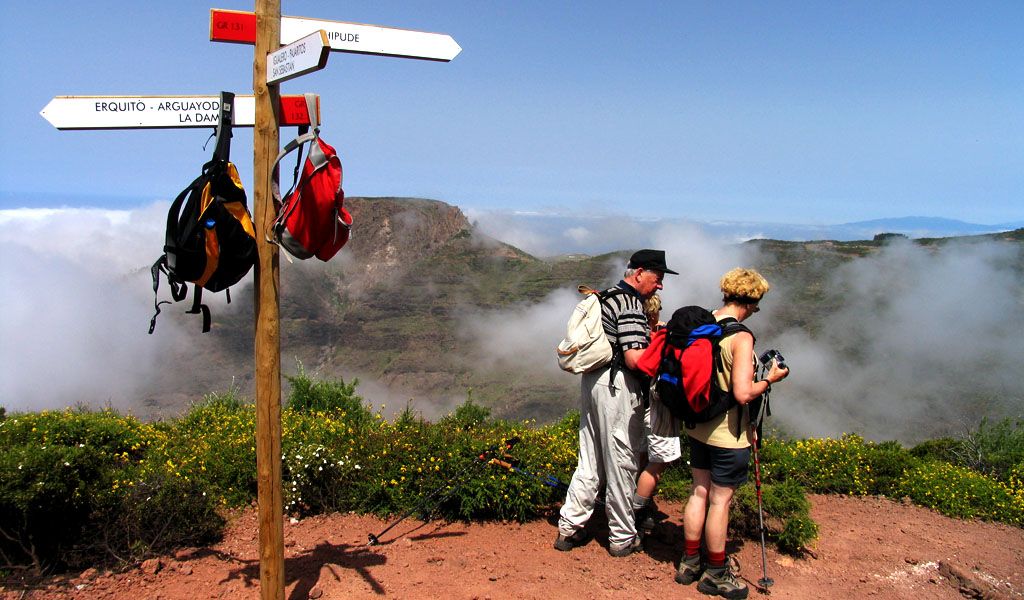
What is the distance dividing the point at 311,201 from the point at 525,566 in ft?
10.4

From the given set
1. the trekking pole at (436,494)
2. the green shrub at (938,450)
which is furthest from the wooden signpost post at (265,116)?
the green shrub at (938,450)

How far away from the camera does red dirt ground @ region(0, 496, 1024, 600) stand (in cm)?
443

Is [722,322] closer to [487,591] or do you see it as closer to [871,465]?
[487,591]

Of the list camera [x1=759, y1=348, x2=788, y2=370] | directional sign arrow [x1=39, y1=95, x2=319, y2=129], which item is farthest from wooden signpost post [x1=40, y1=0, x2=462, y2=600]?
camera [x1=759, y1=348, x2=788, y2=370]

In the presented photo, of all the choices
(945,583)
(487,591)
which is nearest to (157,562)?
(487,591)

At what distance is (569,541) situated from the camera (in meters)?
5.32

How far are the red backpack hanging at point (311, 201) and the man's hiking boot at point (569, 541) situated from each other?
10.3ft

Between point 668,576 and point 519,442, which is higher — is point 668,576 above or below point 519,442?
below

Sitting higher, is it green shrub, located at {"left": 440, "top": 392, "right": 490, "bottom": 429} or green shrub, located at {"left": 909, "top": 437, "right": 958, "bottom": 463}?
green shrub, located at {"left": 440, "top": 392, "right": 490, "bottom": 429}

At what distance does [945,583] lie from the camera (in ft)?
17.3

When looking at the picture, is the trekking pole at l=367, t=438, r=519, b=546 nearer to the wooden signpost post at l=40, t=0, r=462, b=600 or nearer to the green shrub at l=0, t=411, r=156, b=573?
the wooden signpost post at l=40, t=0, r=462, b=600

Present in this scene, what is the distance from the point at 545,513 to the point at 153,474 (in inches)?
127

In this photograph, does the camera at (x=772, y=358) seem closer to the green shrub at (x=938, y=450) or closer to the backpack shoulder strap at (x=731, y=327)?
the backpack shoulder strap at (x=731, y=327)

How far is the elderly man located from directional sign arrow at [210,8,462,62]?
214 centimetres
